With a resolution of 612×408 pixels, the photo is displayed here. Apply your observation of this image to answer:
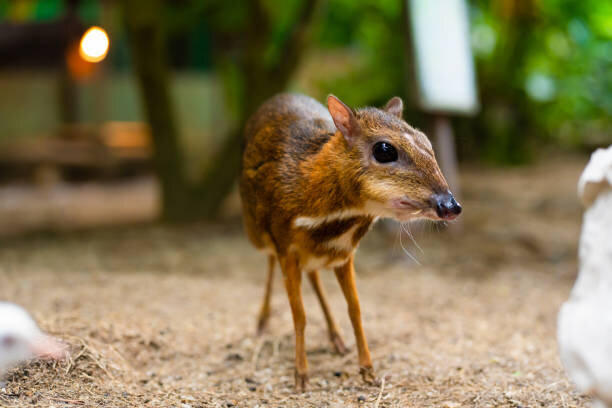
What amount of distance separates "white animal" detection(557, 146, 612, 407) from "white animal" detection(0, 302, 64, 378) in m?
2.27

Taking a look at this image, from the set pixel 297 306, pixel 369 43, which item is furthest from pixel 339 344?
pixel 369 43

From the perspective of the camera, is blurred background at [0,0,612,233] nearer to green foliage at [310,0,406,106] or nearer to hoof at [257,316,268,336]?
green foliage at [310,0,406,106]

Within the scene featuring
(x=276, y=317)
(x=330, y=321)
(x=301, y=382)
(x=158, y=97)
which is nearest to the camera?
(x=301, y=382)

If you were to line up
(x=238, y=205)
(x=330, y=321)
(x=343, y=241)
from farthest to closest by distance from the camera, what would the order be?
(x=238, y=205) < (x=330, y=321) < (x=343, y=241)

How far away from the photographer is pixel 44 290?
4824 millimetres

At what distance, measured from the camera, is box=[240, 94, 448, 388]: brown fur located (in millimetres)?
2799

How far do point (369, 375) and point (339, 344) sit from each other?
541mm

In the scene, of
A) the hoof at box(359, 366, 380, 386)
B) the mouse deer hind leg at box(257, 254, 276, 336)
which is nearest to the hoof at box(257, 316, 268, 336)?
the mouse deer hind leg at box(257, 254, 276, 336)

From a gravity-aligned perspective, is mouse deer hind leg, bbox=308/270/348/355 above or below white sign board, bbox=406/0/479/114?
below

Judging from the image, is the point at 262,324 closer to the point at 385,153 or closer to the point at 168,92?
the point at 385,153

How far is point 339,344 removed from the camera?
385 centimetres

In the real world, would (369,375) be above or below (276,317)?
above

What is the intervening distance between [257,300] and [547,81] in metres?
8.94

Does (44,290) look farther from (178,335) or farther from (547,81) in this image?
(547,81)
